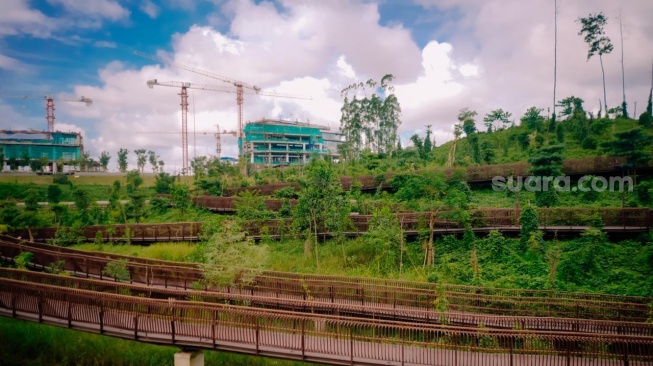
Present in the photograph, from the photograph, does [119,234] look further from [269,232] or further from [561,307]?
[561,307]

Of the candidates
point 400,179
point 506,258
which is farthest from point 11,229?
point 506,258

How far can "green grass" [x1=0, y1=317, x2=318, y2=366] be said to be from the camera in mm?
14742

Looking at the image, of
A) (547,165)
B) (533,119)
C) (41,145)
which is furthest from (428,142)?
(41,145)

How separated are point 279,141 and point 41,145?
4504 cm

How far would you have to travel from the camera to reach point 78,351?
15.3 metres

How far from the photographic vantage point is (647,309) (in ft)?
44.6

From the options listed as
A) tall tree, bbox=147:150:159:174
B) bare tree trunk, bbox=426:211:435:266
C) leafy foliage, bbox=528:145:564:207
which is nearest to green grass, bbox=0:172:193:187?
tall tree, bbox=147:150:159:174

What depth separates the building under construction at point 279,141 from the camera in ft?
281

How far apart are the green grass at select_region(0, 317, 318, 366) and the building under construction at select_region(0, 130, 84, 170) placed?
40.5 metres

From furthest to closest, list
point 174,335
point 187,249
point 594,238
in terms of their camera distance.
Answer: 1. point 187,249
2. point 594,238
3. point 174,335

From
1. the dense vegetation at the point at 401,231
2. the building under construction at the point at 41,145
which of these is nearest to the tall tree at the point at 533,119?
the dense vegetation at the point at 401,231

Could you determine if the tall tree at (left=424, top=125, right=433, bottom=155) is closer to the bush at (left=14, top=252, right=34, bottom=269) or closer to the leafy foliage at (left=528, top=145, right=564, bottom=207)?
the leafy foliage at (left=528, top=145, right=564, bottom=207)

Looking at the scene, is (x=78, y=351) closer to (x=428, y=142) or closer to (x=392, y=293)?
(x=392, y=293)

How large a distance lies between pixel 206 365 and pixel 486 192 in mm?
24062
